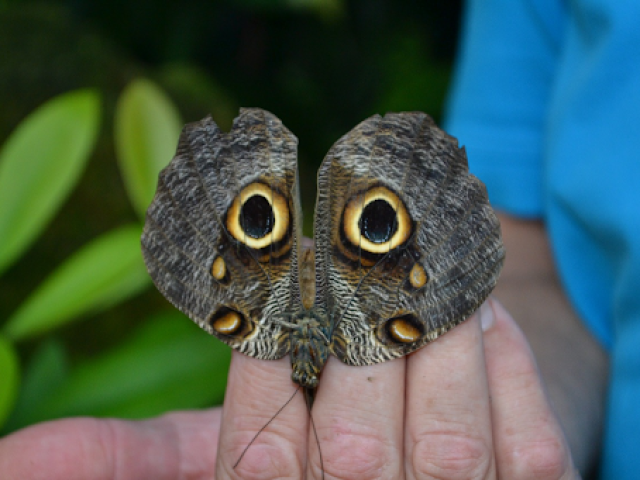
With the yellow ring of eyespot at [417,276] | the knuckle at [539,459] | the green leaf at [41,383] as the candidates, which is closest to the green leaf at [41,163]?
the green leaf at [41,383]

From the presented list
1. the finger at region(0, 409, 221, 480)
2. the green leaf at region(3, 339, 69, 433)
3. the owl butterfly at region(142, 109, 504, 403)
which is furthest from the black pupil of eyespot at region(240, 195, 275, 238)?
the green leaf at region(3, 339, 69, 433)

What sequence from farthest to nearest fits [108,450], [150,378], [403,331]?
1. [150,378]
2. [108,450]
3. [403,331]

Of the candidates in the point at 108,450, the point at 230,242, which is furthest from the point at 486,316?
the point at 108,450

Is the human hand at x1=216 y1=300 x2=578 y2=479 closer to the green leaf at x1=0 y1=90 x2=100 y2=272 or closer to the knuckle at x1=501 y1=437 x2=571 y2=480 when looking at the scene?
the knuckle at x1=501 y1=437 x2=571 y2=480

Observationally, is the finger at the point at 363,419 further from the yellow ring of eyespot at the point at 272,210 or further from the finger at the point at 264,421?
the yellow ring of eyespot at the point at 272,210

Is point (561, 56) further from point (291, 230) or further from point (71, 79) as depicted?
point (71, 79)

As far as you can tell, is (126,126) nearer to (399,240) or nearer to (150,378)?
(150,378)
